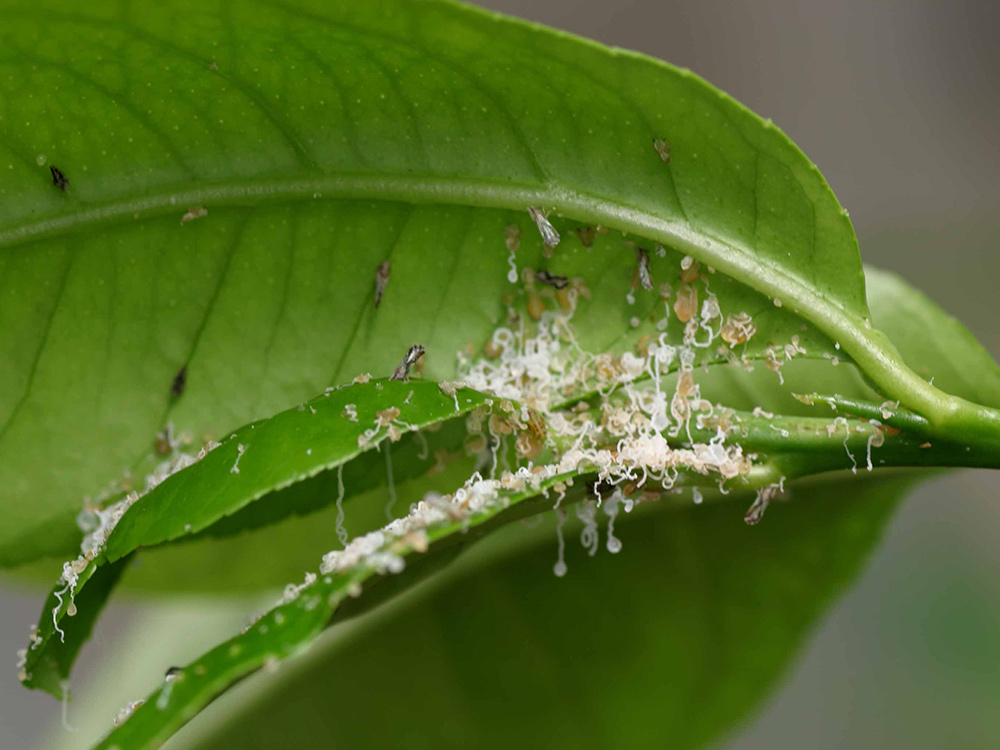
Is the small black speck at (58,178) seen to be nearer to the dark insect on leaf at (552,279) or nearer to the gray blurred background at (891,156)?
the dark insect on leaf at (552,279)

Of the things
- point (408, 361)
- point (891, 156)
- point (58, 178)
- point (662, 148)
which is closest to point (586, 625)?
point (408, 361)

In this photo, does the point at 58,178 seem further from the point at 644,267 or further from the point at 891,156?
the point at 891,156

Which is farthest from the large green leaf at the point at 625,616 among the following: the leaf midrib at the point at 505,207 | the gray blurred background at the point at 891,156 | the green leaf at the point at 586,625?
the gray blurred background at the point at 891,156

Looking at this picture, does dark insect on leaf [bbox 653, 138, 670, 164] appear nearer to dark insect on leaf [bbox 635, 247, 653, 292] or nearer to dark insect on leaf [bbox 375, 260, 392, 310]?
dark insect on leaf [bbox 635, 247, 653, 292]

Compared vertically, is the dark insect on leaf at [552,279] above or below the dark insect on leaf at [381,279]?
below

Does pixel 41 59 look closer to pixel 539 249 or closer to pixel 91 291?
pixel 91 291

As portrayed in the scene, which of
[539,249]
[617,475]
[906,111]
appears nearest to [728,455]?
[617,475]

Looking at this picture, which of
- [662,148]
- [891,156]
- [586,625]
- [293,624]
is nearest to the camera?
[293,624]
